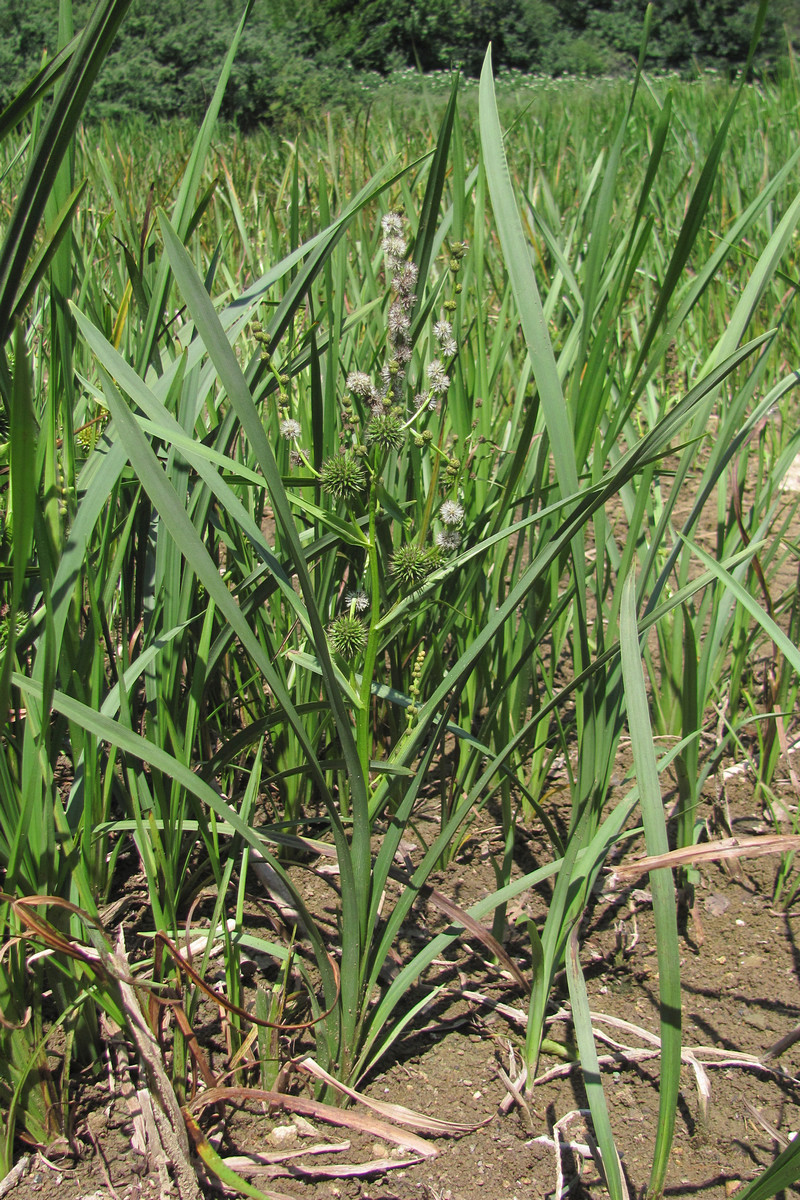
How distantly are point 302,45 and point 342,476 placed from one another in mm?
17232

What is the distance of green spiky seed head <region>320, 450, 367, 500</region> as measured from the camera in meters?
0.80

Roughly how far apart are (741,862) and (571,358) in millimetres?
795

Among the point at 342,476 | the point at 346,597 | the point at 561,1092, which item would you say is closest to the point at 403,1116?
the point at 561,1092

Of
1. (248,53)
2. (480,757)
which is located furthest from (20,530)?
(248,53)

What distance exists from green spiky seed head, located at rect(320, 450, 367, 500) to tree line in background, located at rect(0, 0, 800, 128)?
638 cm

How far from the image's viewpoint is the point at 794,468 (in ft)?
7.84

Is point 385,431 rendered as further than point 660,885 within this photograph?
Yes

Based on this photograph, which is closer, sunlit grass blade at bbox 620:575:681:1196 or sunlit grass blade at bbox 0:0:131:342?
sunlit grass blade at bbox 0:0:131:342

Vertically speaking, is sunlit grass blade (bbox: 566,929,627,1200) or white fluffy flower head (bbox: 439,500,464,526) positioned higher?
white fluffy flower head (bbox: 439,500,464,526)

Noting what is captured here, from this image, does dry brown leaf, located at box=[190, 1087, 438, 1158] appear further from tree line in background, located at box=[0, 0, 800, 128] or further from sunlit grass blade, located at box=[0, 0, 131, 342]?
tree line in background, located at box=[0, 0, 800, 128]

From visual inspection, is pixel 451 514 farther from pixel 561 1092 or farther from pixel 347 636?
pixel 561 1092

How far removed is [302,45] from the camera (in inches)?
588

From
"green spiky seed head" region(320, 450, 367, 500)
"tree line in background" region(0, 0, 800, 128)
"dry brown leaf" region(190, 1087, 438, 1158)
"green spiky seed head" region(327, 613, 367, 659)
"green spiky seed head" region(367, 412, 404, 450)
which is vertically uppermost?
"tree line in background" region(0, 0, 800, 128)

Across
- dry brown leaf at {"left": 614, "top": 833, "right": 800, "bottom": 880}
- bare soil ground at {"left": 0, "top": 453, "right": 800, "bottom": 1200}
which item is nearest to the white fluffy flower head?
dry brown leaf at {"left": 614, "top": 833, "right": 800, "bottom": 880}
